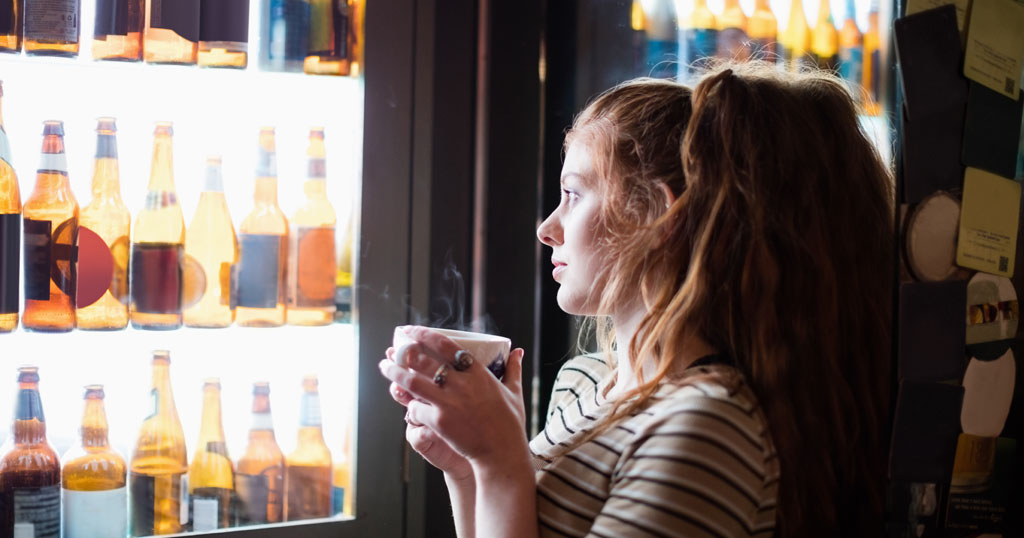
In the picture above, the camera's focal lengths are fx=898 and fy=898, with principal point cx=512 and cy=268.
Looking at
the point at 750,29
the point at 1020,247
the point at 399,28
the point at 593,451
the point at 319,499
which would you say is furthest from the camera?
the point at 750,29

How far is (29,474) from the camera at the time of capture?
1328mm

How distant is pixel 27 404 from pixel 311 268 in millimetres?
455

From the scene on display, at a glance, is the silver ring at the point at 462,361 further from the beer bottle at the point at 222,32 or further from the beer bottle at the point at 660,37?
the beer bottle at the point at 660,37

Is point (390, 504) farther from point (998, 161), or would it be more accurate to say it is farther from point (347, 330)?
point (998, 161)

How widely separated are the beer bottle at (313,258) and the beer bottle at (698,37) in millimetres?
705

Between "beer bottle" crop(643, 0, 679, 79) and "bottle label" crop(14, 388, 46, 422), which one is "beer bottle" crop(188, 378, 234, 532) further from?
"beer bottle" crop(643, 0, 679, 79)

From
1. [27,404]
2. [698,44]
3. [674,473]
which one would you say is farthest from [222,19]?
[674,473]

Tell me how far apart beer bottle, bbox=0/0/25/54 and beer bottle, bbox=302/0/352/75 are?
40 cm

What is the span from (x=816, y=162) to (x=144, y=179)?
1066 mm

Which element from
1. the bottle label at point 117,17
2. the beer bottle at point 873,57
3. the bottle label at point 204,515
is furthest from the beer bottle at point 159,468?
the beer bottle at point 873,57

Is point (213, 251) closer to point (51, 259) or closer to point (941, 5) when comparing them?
point (51, 259)

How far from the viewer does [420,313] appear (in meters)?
1.41

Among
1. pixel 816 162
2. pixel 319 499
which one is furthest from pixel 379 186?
pixel 816 162

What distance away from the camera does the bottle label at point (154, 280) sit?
4.45 ft
